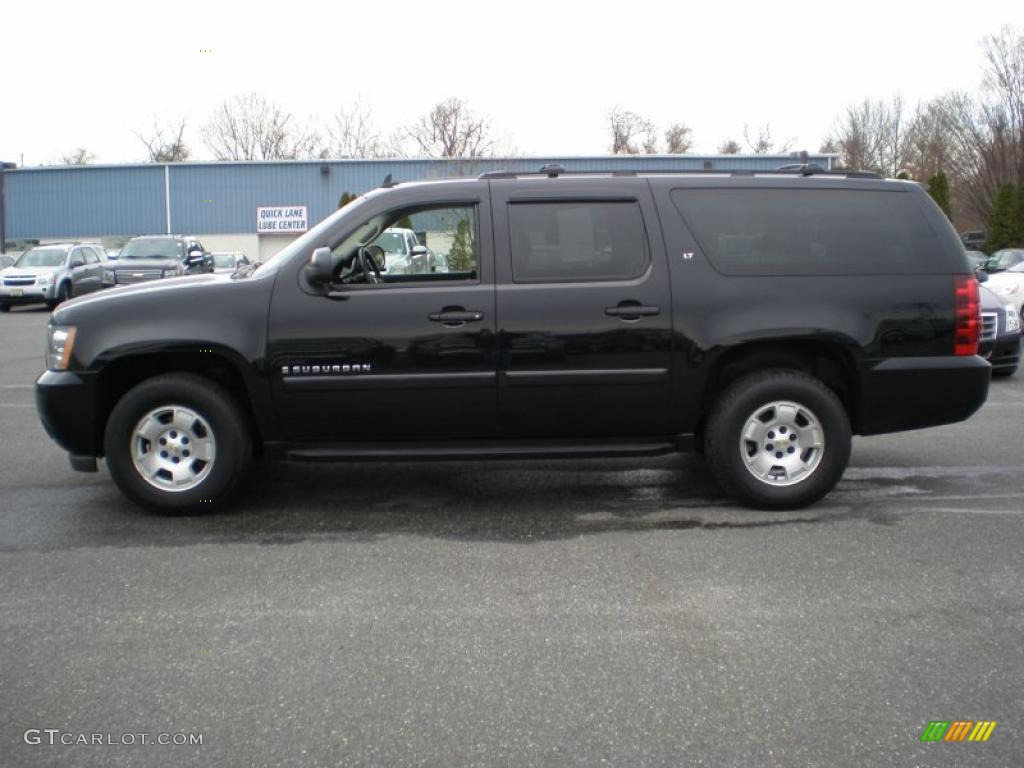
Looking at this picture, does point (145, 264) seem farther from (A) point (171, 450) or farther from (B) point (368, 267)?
(B) point (368, 267)

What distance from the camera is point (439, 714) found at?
131 inches

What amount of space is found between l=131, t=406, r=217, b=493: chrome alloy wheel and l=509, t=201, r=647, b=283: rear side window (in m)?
2.08

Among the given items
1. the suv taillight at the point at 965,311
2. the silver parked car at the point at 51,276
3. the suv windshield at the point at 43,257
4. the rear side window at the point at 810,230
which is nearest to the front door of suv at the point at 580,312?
the rear side window at the point at 810,230

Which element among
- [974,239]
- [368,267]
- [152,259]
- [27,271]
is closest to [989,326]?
[368,267]

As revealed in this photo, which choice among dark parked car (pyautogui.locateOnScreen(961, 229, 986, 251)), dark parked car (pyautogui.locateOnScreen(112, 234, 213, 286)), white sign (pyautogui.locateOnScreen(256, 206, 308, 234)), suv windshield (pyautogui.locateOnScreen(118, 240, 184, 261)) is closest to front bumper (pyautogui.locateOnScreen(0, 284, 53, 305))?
dark parked car (pyautogui.locateOnScreen(112, 234, 213, 286))

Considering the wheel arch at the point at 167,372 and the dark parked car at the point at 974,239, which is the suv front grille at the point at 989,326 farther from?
the dark parked car at the point at 974,239

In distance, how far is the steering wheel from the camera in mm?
5711

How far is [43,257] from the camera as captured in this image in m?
26.0

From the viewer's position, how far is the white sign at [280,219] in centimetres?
4412

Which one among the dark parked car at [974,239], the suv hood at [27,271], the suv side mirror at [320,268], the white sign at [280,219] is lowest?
the suv side mirror at [320,268]

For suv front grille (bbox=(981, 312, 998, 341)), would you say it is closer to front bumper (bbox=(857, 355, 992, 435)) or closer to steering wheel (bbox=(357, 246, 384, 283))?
front bumper (bbox=(857, 355, 992, 435))

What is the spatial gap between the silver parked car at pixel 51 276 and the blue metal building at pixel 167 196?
17.4m

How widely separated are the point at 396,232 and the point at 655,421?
1.97 m

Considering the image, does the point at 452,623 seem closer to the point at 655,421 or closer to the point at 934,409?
the point at 655,421
